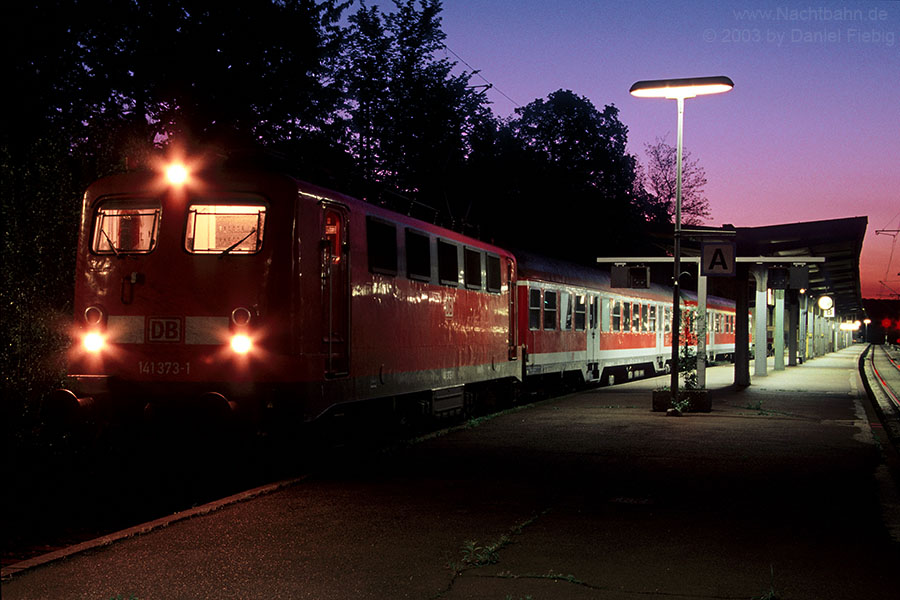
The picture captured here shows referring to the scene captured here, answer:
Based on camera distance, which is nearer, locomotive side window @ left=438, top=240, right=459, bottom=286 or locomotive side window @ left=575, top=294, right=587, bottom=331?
locomotive side window @ left=438, top=240, right=459, bottom=286

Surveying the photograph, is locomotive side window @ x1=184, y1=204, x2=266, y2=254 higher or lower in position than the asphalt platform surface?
higher

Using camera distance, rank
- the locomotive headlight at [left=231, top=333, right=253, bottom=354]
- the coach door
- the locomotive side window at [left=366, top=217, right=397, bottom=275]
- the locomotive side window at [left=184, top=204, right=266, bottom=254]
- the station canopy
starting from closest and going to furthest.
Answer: the locomotive headlight at [left=231, top=333, right=253, bottom=354] < the locomotive side window at [left=184, top=204, right=266, bottom=254] < the coach door < the locomotive side window at [left=366, top=217, right=397, bottom=275] < the station canopy

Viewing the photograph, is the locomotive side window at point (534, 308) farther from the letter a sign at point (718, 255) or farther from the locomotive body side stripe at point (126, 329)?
the locomotive body side stripe at point (126, 329)

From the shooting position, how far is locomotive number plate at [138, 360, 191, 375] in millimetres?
9828

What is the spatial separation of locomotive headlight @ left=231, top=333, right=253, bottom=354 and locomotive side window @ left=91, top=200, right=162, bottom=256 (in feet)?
4.71

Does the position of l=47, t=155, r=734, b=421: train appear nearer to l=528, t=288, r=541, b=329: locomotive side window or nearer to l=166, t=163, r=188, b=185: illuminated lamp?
l=166, t=163, r=188, b=185: illuminated lamp

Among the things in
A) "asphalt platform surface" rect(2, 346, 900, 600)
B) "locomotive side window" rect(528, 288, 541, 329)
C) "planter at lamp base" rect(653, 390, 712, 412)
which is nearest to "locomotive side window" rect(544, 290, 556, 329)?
"locomotive side window" rect(528, 288, 541, 329)

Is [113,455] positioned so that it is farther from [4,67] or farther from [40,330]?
[4,67]

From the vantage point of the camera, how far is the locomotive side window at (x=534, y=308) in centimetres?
1995

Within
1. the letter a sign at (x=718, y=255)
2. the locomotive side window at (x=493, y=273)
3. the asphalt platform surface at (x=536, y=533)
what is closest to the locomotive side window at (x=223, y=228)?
the asphalt platform surface at (x=536, y=533)

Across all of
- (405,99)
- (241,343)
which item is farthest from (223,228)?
(405,99)

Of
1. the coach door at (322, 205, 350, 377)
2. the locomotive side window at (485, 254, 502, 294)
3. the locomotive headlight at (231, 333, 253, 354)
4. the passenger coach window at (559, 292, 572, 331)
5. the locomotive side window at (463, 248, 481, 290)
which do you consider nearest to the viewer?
the locomotive headlight at (231, 333, 253, 354)

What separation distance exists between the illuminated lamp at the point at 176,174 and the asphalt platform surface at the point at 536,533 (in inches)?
129

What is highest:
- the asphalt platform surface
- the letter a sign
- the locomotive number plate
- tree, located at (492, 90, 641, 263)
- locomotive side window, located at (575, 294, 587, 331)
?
tree, located at (492, 90, 641, 263)
